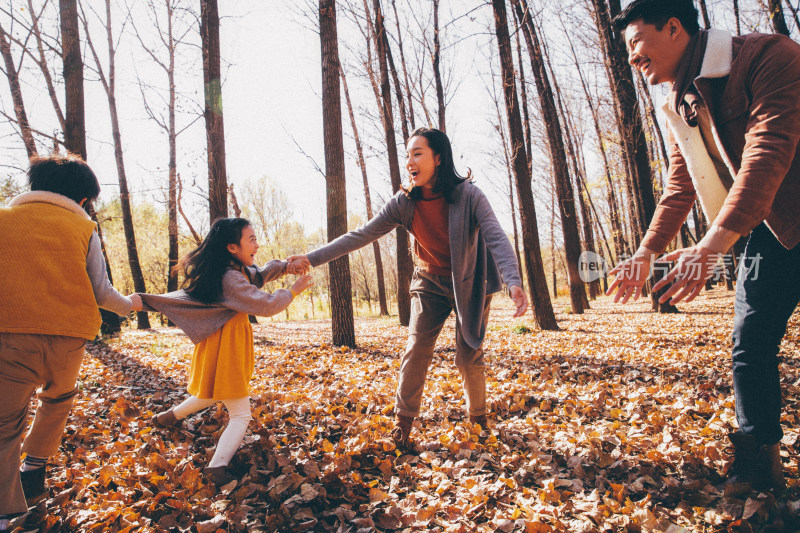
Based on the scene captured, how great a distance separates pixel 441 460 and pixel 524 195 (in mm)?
7344

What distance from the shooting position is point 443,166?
2.88 metres

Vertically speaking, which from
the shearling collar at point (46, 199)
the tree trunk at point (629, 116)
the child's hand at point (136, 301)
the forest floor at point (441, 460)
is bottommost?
the forest floor at point (441, 460)

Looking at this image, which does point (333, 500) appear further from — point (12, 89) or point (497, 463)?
point (12, 89)

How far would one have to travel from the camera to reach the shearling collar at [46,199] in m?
2.20

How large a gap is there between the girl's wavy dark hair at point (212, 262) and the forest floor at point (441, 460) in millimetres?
1119

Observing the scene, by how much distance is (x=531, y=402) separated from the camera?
3.71 meters

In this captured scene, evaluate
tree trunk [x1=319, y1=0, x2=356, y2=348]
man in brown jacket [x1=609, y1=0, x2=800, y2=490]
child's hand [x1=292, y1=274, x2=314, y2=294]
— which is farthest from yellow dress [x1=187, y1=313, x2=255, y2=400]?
tree trunk [x1=319, y1=0, x2=356, y2=348]

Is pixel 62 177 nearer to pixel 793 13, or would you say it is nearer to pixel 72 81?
pixel 72 81

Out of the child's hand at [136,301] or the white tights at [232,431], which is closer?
the white tights at [232,431]

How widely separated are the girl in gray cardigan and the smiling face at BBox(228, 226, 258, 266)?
3.41ft

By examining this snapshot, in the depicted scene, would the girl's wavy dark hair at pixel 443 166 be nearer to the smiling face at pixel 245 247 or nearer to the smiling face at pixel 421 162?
the smiling face at pixel 421 162

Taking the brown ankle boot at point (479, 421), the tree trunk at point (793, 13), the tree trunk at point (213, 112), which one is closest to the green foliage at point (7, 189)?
the tree trunk at point (213, 112)

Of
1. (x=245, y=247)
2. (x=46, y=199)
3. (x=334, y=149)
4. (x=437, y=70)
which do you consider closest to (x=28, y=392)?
(x=46, y=199)

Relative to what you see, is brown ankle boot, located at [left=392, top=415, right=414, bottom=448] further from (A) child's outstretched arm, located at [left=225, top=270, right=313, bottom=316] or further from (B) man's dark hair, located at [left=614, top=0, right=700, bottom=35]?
(B) man's dark hair, located at [left=614, top=0, right=700, bottom=35]
